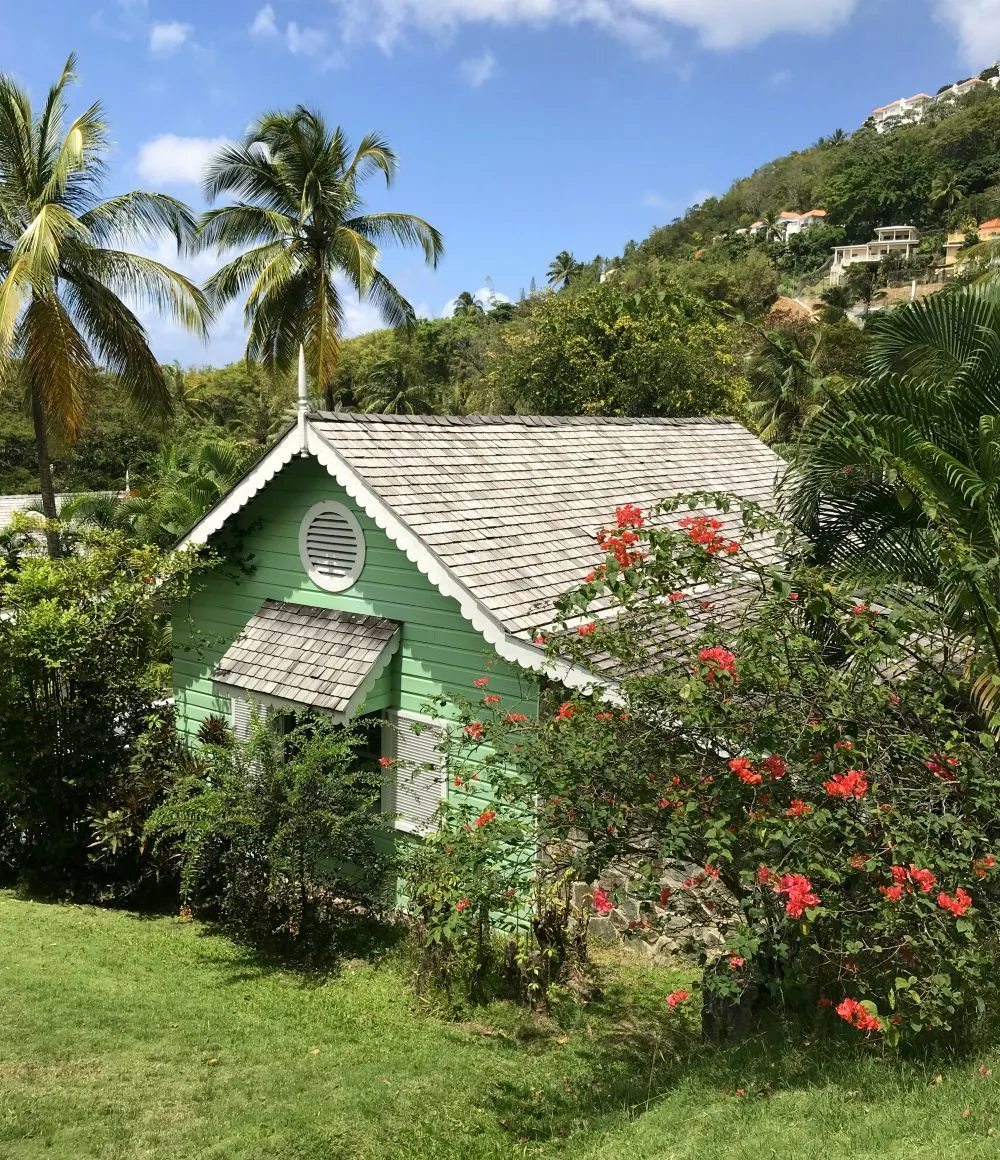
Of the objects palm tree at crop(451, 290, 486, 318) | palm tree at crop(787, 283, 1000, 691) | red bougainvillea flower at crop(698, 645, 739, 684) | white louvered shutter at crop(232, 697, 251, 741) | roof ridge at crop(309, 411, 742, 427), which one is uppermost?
palm tree at crop(451, 290, 486, 318)

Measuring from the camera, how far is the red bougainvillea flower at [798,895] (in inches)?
167

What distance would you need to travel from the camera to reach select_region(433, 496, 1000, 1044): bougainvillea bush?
4.45 m

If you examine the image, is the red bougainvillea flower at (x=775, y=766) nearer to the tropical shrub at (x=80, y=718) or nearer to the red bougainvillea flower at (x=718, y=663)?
the red bougainvillea flower at (x=718, y=663)

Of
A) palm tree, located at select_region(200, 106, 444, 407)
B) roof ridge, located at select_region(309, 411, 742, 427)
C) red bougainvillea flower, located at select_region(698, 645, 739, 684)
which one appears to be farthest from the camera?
palm tree, located at select_region(200, 106, 444, 407)

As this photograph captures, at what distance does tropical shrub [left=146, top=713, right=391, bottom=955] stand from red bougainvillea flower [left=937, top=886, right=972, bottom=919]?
5.37m

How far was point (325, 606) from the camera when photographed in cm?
1037

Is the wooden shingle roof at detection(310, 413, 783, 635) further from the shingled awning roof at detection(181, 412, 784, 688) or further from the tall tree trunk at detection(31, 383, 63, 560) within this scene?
the tall tree trunk at detection(31, 383, 63, 560)

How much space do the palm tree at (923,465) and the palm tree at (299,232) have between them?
17.1m

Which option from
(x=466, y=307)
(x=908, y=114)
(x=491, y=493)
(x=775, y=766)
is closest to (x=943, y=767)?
(x=775, y=766)

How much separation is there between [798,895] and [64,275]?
15.8 m

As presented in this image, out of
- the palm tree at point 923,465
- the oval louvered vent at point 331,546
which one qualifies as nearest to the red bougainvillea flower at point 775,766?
the palm tree at point 923,465

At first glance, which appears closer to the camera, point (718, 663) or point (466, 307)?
point (718, 663)

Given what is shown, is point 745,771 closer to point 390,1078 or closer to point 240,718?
point 390,1078

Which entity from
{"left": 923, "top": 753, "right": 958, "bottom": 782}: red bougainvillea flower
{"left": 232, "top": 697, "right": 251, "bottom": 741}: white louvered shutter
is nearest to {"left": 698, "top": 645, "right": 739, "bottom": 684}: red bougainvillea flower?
{"left": 923, "top": 753, "right": 958, "bottom": 782}: red bougainvillea flower
